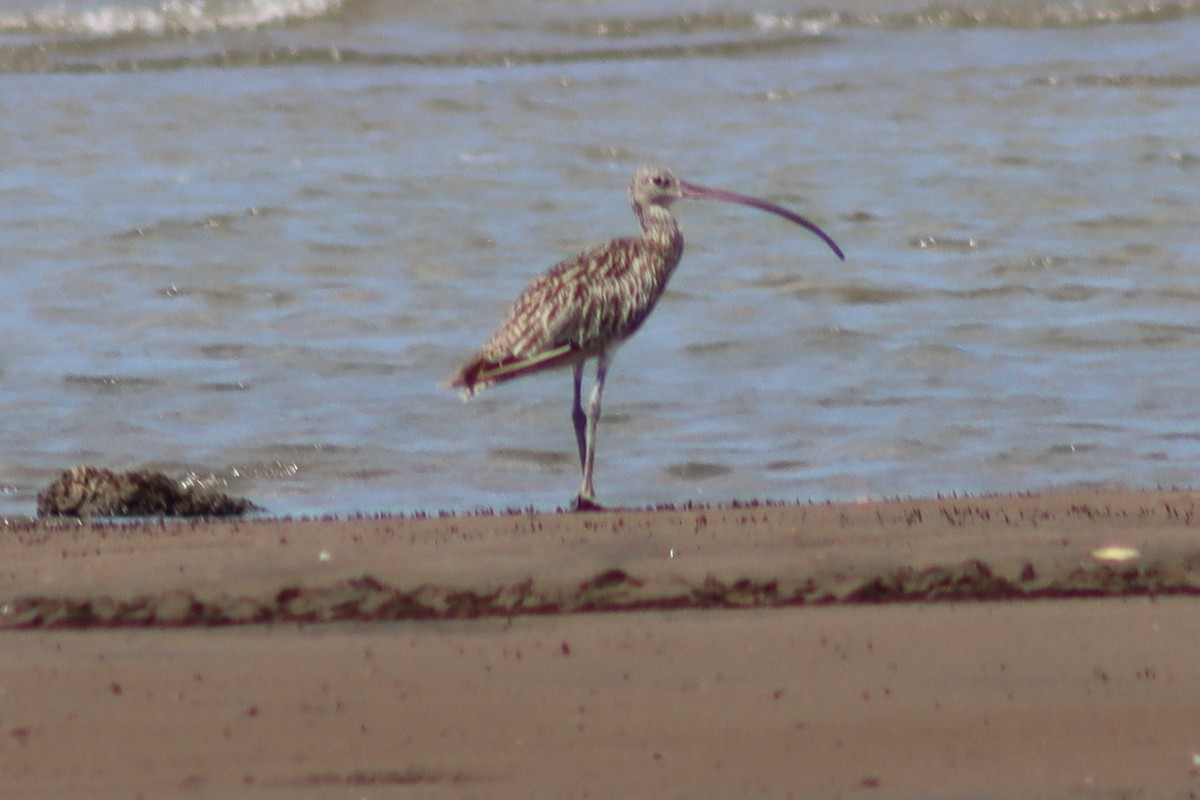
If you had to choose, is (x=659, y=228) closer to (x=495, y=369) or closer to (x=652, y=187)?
(x=652, y=187)

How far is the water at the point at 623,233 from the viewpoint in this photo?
26.6 ft

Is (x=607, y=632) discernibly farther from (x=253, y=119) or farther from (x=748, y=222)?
(x=253, y=119)

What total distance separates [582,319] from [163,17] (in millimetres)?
17467

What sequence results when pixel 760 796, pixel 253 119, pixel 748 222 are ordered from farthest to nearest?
pixel 253 119 < pixel 748 222 < pixel 760 796

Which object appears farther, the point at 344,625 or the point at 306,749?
the point at 344,625

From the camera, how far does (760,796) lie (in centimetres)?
406

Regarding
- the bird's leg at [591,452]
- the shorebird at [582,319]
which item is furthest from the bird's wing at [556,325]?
the bird's leg at [591,452]

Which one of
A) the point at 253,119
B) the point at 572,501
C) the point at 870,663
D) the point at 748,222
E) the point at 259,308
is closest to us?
the point at 870,663

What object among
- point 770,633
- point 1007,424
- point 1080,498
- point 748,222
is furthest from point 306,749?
point 748,222

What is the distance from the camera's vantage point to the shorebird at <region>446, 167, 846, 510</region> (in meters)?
6.94

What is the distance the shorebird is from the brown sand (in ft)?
3.27

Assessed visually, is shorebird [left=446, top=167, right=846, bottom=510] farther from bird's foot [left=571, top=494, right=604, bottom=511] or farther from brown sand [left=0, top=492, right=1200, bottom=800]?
brown sand [left=0, top=492, right=1200, bottom=800]

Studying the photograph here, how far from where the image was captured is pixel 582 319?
7.04 meters

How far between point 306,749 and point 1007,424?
4.58 metres
